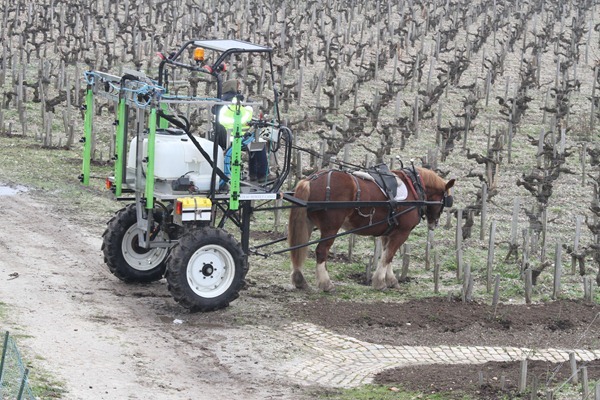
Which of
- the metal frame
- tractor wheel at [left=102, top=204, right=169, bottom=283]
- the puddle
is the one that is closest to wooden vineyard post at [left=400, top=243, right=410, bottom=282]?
the metal frame

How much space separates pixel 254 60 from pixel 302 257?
813 inches

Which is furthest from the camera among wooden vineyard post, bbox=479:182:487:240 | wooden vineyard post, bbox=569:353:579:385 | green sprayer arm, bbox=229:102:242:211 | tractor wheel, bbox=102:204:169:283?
wooden vineyard post, bbox=479:182:487:240

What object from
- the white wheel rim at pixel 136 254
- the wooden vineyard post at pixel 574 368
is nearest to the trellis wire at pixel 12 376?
the white wheel rim at pixel 136 254

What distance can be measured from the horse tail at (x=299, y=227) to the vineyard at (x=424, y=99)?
3.96 ft

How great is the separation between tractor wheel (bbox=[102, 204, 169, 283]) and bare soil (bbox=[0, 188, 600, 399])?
190 millimetres

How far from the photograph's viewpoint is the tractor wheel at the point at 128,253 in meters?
14.4

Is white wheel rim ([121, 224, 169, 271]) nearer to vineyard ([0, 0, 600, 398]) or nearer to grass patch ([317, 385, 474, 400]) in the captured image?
vineyard ([0, 0, 600, 398])

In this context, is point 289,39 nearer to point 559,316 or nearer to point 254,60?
point 254,60

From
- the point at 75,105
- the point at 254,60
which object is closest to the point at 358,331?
the point at 75,105

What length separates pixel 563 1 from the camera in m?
48.7

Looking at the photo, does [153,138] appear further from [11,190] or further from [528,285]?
[11,190]

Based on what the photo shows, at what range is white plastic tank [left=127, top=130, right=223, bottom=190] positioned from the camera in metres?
13.3

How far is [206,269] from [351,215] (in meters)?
2.47

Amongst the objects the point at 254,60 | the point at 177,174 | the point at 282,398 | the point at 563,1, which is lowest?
the point at 282,398
